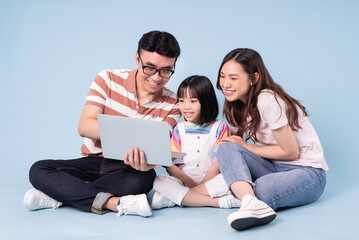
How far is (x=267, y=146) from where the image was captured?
97.7 inches

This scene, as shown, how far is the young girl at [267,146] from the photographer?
2.26m

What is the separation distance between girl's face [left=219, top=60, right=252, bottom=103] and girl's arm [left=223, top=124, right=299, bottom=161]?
26cm

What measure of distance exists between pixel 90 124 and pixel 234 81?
34.0 inches

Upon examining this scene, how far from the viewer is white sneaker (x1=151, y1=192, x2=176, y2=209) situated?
7.85 ft

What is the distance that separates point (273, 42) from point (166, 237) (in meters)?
2.29

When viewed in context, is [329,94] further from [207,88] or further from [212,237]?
[212,237]

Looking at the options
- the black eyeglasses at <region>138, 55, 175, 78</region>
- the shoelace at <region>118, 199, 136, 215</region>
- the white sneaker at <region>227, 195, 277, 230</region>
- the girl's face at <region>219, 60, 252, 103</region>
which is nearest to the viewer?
the white sneaker at <region>227, 195, 277, 230</region>

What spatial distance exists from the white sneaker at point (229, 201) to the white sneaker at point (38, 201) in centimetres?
89

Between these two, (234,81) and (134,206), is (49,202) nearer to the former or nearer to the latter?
(134,206)

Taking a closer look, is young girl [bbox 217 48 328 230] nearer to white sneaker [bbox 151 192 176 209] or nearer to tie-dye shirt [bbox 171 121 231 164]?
tie-dye shirt [bbox 171 121 231 164]

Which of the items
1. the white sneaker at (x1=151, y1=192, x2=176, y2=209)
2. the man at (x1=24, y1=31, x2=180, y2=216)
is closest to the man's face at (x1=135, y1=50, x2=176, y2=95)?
the man at (x1=24, y1=31, x2=180, y2=216)

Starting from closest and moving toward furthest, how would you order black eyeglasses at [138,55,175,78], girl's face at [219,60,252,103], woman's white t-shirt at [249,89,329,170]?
woman's white t-shirt at [249,89,329,170]
girl's face at [219,60,252,103]
black eyeglasses at [138,55,175,78]

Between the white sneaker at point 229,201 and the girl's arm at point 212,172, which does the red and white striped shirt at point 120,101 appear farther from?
the white sneaker at point 229,201

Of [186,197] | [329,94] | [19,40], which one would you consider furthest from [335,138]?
[19,40]
